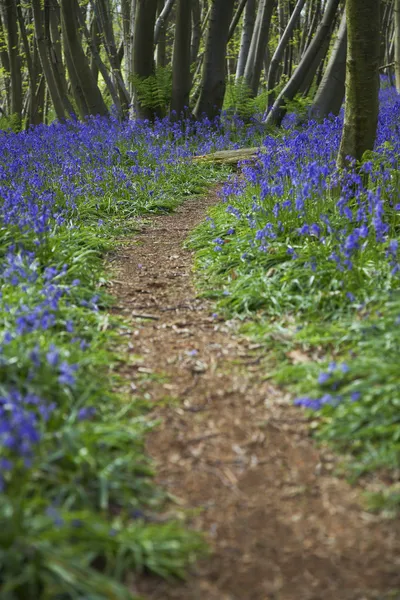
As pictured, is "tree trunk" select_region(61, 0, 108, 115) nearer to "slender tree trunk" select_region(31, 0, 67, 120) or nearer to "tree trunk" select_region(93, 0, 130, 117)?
"slender tree trunk" select_region(31, 0, 67, 120)

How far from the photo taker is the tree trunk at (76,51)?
11164 millimetres

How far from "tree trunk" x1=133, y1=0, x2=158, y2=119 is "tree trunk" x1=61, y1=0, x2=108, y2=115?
3.89 feet

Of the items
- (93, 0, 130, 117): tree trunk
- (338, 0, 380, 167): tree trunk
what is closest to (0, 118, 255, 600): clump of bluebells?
(338, 0, 380, 167): tree trunk

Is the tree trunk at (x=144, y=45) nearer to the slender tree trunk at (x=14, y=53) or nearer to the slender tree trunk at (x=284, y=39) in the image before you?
the slender tree trunk at (x=284, y=39)

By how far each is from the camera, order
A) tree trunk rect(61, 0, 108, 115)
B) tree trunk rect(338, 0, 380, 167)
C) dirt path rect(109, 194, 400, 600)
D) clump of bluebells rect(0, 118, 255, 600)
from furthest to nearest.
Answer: tree trunk rect(61, 0, 108, 115) < tree trunk rect(338, 0, 380, 167) < dirt path rect(109, 194, 400, 600) < clump of bluebells rect(0, 118, 255, 600)

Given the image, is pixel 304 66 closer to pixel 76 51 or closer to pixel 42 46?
pixel 76 51

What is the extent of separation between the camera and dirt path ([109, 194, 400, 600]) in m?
1.95

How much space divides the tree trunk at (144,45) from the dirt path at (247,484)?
8616 mm

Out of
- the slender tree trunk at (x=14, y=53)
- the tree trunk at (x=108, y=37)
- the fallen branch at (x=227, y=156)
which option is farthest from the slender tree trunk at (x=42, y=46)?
the fallen branch at (x=227, y=156)

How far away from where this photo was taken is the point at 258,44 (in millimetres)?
12586

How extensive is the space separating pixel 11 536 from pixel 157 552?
52cm

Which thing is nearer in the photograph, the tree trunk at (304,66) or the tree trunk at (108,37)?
the tree trunk at (304,66)

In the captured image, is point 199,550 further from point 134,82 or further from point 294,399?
point 134,82

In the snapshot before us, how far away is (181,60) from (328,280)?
8.43 meters
